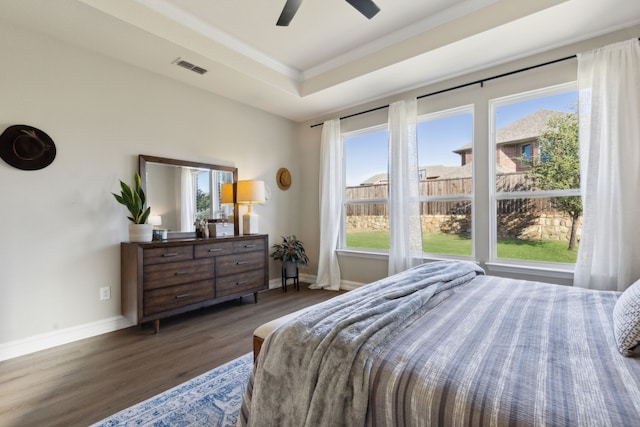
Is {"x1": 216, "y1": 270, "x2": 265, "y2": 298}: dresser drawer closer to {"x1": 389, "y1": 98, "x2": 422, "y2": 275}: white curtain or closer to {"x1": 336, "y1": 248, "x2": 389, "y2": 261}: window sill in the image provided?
{"x1": 336, "y1": 248, "x2": 389, "y2": 261}: window sill

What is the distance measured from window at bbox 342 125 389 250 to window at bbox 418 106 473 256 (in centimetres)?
53

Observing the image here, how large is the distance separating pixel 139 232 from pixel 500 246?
3683 mm

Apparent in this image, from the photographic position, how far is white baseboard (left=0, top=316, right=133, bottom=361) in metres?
2.32

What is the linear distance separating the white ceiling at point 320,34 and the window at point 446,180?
0.56m

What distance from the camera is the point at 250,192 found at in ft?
12.3

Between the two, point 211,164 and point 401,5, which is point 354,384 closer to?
point 401,5

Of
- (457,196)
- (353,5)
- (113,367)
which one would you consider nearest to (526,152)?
(457,196)

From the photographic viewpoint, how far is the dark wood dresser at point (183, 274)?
2.68 metres

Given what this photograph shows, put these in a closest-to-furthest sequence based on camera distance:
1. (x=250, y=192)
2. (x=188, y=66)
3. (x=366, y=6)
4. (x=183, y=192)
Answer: (x=366, y=6), (x=188, y=66), (x=183, y=192), (x=250, y=192)

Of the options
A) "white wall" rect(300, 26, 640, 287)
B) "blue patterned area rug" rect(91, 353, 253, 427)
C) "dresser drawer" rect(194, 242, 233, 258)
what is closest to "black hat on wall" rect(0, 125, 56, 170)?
"dresser drawer" rect(194, 242, 233, 258)

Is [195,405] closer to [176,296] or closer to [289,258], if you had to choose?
[176,296]

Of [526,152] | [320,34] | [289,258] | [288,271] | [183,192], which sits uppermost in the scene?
[320,34]

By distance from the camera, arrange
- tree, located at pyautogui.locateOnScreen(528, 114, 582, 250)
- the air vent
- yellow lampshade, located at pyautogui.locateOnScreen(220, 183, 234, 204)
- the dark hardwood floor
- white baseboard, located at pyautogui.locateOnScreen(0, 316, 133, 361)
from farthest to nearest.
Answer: yellow lampshade, located at pyautogui.locateOnScreen(220, 183, 234, 204)
the air vent
tree, located at pyautogui.locateOnScreen(528, 114, 582, 250)
white baseboard, located at pyautogui.locateOnScreen(0, 316, 133, 361)
the dark hardwood floor

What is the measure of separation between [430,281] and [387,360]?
2.90ft
